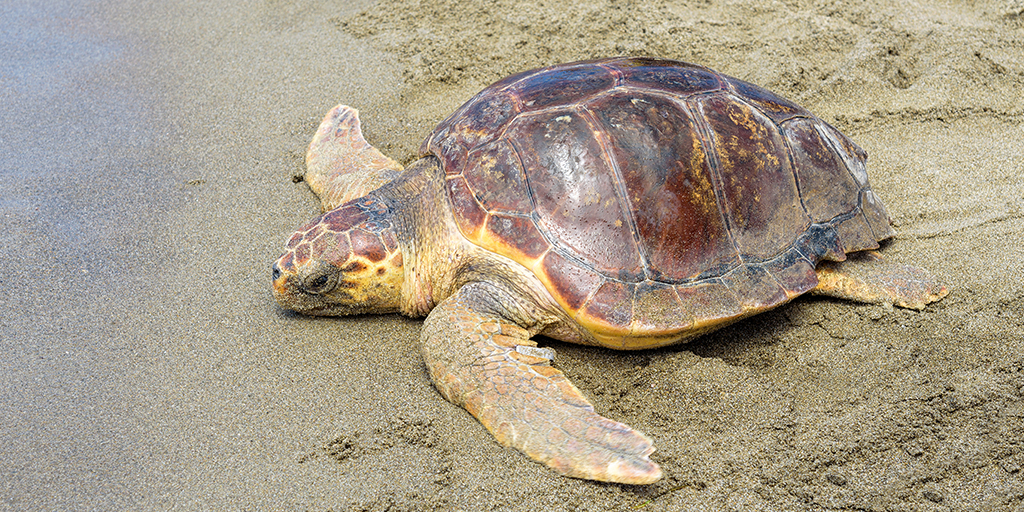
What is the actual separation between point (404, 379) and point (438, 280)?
16.1 inches

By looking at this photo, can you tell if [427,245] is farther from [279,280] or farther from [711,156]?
[711,156]

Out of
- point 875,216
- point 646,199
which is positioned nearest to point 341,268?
point 646,199

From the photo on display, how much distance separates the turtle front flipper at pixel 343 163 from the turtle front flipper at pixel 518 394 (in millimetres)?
845

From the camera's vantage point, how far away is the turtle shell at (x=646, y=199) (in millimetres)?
2281

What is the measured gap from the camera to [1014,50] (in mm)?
3898

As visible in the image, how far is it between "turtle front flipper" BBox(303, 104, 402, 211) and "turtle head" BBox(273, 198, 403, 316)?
0.44 meters

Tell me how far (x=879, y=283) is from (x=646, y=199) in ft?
3.34

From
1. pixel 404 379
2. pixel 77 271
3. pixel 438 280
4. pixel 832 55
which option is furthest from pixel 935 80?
pixel 77 271

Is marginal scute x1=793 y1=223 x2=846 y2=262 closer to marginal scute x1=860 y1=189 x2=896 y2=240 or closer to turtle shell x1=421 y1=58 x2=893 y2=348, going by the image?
turtle shell x1=421 y1=58 x2=893 y2=348

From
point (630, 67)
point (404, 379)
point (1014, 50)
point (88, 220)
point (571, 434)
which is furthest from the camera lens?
point (1014, 50)

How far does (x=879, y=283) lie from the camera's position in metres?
2.57

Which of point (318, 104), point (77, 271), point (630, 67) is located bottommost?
point (77, 271)

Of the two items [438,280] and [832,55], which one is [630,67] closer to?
[438,280]

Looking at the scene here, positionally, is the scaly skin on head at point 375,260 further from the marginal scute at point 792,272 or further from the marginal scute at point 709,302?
the marginal scute at point 792,272
